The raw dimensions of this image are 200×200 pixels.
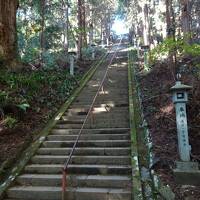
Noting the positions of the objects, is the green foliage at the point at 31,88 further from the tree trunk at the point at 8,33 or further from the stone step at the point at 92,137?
the stone step at the point at 92,137

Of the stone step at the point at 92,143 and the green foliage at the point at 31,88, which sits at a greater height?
the green foliage at the point at 31,88

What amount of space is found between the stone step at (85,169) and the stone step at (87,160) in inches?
9.2

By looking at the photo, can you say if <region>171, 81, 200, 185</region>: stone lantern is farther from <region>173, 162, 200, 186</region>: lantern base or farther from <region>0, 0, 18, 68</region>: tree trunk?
<region>0, 0, 18, 68</region>: tree trunk

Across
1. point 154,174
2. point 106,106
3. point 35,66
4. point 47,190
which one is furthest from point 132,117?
point 35,66

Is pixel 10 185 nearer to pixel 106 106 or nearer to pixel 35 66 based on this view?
pixel 106 106

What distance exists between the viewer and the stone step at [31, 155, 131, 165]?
23.2ft

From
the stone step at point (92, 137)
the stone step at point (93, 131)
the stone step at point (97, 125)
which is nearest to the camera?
the stone step at point (92, 137)

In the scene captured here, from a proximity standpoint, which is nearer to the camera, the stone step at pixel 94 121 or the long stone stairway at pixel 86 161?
the long stone stairway at pixel 86 161

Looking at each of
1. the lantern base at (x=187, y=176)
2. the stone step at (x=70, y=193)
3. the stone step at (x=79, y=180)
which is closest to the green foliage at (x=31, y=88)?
the stone step at (x=79, y=180)

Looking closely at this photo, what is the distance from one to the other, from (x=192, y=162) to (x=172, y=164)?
437 millimetres

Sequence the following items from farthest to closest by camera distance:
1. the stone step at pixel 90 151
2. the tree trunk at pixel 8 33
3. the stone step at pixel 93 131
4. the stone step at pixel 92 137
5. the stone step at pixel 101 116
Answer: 1. the tree trunk at pixel 8 33
2. the stone step at pixel 101 116
3. the stone step at pixel 93 131
4. the stone step at pixel 92 137
5. the stone step at pixel 90 151

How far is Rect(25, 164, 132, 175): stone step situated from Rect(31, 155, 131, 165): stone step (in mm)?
233

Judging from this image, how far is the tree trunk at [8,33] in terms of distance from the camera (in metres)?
10.5

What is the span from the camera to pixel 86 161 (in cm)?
720
